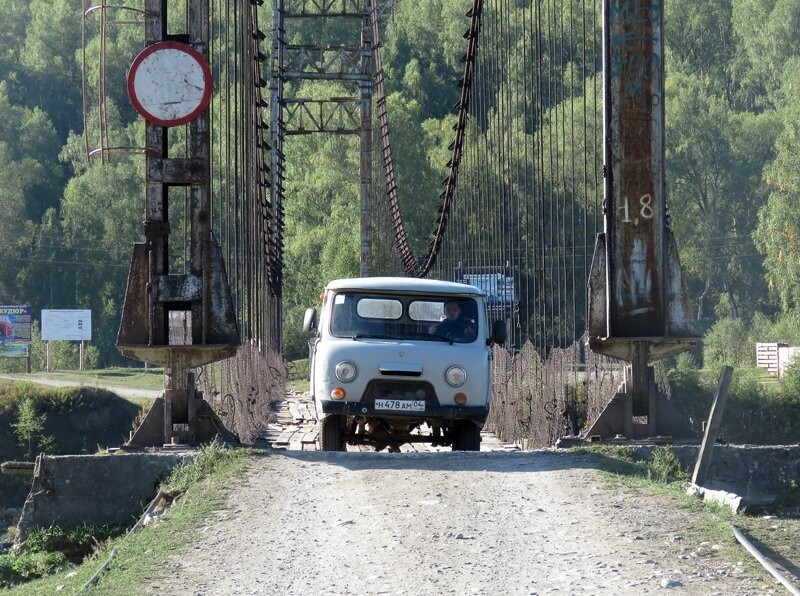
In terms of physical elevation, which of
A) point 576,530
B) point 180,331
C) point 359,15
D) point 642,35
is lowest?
point 576,530

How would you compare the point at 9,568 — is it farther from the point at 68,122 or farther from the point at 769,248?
the point at 68,122

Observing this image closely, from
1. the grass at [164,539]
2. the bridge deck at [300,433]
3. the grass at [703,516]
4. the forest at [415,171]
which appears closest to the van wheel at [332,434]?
the bridge deck at [300,433]

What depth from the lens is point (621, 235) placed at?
41.2ft

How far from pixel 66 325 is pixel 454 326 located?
173 ft

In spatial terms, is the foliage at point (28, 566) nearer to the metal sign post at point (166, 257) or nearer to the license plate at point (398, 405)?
the metal sign post at point (166, 257)

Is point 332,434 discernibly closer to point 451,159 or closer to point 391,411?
point 391,411

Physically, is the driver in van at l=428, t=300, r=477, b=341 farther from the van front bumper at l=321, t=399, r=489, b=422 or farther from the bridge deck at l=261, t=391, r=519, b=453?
the bridge deck at l=261, t=391, r=519, b=453

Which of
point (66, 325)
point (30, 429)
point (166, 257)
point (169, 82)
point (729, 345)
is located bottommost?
point (30, 429)

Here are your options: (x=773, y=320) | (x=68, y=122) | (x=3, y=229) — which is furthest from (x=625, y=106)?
(x=68, y=122)

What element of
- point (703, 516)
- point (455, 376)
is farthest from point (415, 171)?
point (703, 516)

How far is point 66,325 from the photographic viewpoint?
6450 cm

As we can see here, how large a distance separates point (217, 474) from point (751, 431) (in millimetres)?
34148

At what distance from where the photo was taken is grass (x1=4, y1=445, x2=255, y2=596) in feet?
23.8

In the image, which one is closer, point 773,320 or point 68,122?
point 773,320
